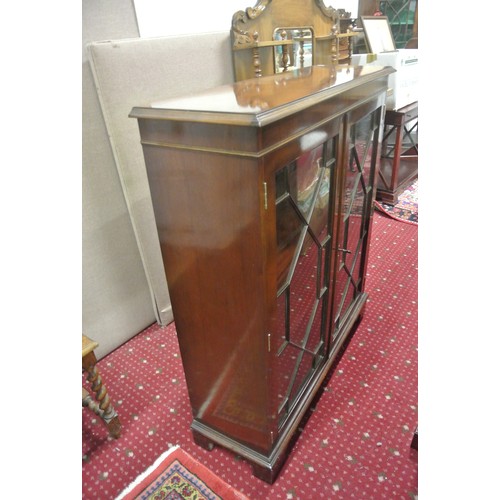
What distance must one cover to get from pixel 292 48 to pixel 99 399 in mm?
1459

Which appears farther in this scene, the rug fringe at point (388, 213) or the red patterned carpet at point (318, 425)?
the rug fringe at point (388, 213)

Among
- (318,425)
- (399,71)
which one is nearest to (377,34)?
(399,71)

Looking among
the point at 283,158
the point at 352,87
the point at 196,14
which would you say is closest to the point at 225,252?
the point at 283,158

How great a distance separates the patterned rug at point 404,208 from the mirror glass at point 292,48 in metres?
1.18

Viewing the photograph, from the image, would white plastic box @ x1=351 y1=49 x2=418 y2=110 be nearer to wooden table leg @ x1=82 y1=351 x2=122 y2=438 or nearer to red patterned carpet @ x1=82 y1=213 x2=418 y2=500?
red patterned carpet @ x1=82 y1=213 x2=418 y2=500

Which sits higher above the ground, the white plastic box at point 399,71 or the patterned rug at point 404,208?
the white plastic box at point 399,71

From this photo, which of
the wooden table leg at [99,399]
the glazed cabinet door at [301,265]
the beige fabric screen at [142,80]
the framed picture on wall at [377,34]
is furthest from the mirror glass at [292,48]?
the wooden table leg at [99,399]

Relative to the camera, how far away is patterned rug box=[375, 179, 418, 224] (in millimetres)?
2375

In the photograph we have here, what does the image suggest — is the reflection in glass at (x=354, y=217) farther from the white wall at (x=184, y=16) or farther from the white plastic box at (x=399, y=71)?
the white plastic box at (x=399, y=71)

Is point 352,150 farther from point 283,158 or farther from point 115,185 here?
point 115,185

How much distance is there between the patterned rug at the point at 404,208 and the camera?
238cm

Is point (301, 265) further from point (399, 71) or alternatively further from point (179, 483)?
point (399, 71)

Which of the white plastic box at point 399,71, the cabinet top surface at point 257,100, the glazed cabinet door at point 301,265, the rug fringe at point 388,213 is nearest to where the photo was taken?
the cabinet top surface at point 257,100
